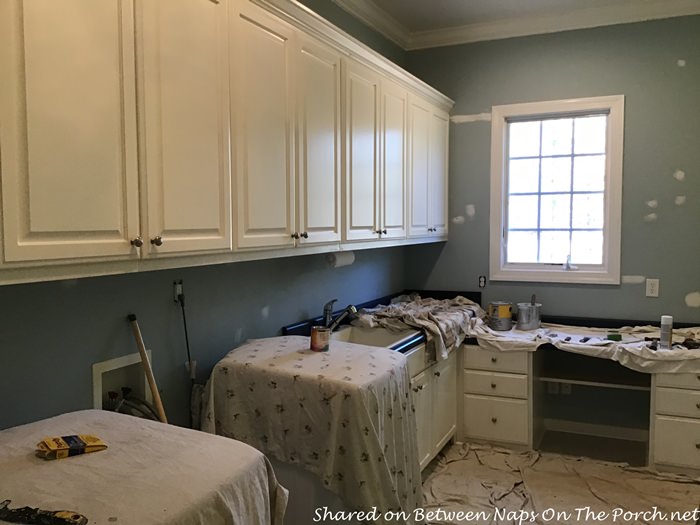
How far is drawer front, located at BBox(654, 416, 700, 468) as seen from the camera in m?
3.23

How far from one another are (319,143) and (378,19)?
67.3 inches

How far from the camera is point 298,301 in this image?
2996 mm

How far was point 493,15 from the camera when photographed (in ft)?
12.7

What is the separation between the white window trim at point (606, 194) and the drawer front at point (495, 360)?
72 centimetres

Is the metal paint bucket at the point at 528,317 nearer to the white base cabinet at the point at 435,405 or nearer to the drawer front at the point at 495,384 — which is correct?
the drawer front at the point at 495,384

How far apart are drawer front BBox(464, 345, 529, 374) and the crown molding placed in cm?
221

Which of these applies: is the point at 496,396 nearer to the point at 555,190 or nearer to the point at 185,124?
the point at 555,190

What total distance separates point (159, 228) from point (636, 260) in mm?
3252

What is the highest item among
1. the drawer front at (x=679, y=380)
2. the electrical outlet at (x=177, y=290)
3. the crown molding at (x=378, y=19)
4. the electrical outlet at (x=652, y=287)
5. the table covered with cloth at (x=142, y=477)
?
the crown molding at (x=378, y=19)

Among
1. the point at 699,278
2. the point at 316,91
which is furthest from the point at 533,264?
the point at 316,91

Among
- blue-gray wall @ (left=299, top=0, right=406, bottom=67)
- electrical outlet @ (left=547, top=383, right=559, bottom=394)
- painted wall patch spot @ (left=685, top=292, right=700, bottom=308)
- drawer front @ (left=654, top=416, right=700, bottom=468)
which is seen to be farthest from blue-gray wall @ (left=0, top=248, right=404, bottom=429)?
painted wall patch spot @ (left=685, top=292, right=700, bottom=308)

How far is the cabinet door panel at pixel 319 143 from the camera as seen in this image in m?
2.41

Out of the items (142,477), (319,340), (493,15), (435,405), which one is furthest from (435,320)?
(142,477)

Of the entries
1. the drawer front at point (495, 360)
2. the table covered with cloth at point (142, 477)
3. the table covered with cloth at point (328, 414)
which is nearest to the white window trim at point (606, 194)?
the drawer front at point (495, 360)
